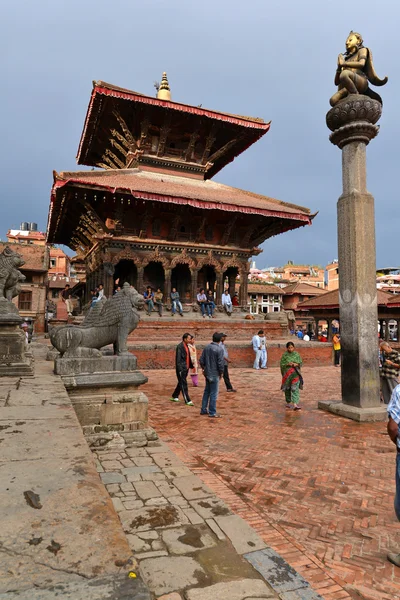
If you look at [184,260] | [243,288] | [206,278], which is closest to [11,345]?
[184,260]

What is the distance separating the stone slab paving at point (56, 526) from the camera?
4.65 feet

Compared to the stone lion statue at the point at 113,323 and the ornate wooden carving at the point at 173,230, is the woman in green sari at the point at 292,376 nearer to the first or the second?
the stone lion statue at the point at 113,323

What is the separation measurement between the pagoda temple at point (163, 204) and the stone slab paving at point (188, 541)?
13.3 m

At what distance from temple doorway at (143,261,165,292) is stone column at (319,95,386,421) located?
13.2 meters

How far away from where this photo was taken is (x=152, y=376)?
39.4ft

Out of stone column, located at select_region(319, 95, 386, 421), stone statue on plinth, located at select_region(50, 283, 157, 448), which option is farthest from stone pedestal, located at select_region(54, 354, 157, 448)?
stone column, located at select_region(319, 95, 386, 421)

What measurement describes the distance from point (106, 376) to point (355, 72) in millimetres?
7587

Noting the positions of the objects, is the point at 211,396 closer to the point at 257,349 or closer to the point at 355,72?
the point at 355,72

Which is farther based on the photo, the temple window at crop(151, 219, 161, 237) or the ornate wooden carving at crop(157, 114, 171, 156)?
the ornate wooden carving at crop(157, 114, 171, 156)

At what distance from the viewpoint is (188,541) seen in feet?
9.30

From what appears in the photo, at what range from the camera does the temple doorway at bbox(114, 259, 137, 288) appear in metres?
19.6

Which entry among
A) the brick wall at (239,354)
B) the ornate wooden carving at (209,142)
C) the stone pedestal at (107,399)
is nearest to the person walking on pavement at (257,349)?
the brick wall at (239,354)

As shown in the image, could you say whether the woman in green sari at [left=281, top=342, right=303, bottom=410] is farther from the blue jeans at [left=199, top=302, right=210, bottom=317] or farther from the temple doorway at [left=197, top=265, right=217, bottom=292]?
the temple doorway at [left=197, top=265, right=217, bottom=292]

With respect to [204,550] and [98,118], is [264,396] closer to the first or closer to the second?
[204,550]
